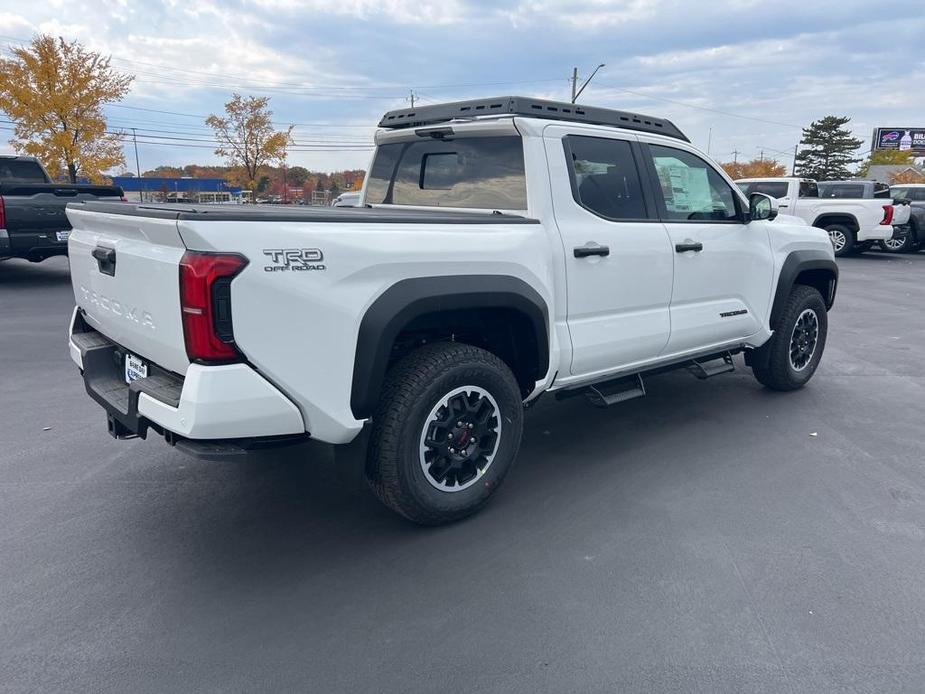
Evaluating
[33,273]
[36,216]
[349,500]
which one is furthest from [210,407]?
[33,273]

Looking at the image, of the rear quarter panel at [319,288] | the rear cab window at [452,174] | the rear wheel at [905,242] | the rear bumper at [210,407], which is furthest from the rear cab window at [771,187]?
the rear bumper at [210,407]

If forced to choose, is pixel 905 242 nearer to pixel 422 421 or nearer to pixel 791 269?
pixel 791 269

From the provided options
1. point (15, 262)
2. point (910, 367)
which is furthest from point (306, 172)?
point (910, 367)

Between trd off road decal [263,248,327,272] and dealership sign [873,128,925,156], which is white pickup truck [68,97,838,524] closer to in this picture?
trd off road decal [263,248,327,272]

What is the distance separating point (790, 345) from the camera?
18.2ft

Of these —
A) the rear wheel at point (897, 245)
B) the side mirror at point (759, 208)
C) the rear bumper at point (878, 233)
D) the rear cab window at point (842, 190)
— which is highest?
the rear cab window at point (842, 190)

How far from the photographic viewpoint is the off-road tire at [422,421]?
122 inches

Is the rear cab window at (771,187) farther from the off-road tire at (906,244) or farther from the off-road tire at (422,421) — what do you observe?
the off-road tire at (422,421)

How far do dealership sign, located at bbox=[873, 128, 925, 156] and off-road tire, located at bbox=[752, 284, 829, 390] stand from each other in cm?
7666

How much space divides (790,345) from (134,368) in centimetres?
481

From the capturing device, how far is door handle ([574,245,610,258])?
3.73m

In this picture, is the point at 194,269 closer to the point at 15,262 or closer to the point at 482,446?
the point at 482,446

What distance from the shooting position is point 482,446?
139 inches

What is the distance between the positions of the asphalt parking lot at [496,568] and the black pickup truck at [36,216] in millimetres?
6393
